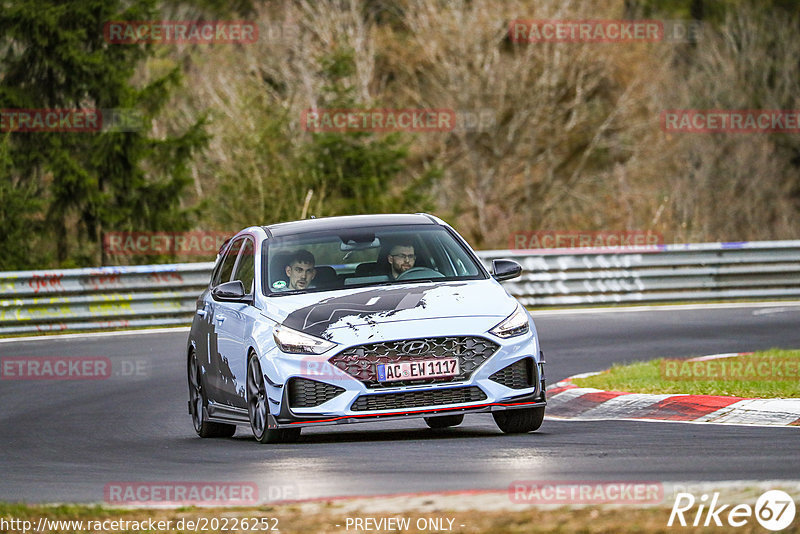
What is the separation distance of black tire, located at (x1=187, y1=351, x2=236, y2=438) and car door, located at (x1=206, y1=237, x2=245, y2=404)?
22 cm

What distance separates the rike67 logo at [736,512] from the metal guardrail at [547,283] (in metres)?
16.9

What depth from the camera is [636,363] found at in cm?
1525

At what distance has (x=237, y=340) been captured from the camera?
418 inches

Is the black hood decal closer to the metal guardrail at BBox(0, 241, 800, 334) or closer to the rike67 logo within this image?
the rike67 logo

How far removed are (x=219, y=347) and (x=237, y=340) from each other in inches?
23.9

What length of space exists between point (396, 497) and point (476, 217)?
38.9m

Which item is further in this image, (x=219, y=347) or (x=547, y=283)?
(x=547, y=283)

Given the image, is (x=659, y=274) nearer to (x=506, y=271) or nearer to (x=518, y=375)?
(x=506, y=271)

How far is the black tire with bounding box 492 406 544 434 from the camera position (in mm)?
10227

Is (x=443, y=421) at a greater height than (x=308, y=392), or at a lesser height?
lesser

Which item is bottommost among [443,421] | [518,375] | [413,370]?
[443,421]

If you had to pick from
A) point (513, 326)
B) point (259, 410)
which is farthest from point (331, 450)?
point (513, 326)

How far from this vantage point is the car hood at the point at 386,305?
9.73 m

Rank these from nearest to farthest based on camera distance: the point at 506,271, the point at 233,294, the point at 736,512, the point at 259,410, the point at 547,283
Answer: the point at 736,512
the point at 259,410
the point at 233,294
the point at 506,271
the point at 547,283
